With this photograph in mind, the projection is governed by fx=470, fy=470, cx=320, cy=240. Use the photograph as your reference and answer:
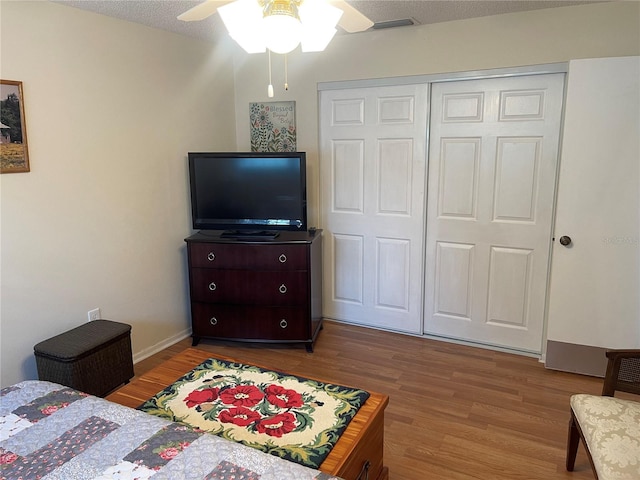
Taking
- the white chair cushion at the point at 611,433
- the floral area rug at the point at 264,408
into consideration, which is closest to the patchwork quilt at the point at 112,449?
the floral area rug at the point at 264,408

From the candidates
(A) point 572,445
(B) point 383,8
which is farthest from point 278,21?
(A) point 572,445

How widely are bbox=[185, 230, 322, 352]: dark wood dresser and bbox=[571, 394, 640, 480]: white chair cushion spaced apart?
6.22 feet

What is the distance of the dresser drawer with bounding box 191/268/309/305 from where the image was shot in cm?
342

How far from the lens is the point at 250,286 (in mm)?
3461

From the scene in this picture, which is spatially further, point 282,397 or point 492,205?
point 492,205

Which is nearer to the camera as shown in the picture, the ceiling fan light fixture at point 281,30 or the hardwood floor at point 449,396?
the ceiling fan light fixture at point 281,30

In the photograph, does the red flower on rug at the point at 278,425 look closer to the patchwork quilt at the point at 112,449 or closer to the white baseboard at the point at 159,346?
the patchwork quilt at the point at 112,449

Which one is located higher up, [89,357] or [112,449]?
[112,449]

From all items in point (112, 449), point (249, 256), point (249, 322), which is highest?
point (249, 256)

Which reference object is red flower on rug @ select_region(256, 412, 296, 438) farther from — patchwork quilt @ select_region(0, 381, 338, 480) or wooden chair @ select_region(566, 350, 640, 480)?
wooden chair @ select_region(566, 350, 640, 480)

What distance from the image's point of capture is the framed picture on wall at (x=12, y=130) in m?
2.44

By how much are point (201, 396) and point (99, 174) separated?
171 cm

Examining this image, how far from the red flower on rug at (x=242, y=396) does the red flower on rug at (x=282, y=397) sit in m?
0.04

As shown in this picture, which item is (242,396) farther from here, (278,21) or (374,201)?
(374,201)
